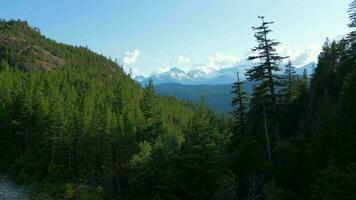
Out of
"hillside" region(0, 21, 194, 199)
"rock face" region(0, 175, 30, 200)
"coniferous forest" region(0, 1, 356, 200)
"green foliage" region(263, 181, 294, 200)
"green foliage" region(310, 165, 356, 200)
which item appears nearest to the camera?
"green foliage" region(310, 165, 356, 200)

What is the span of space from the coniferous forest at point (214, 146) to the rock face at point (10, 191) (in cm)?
159

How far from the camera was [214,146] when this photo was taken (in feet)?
136

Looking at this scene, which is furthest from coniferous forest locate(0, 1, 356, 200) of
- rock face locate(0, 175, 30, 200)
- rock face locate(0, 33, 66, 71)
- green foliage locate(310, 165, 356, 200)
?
rock face locate(0, 33, 66, 71)

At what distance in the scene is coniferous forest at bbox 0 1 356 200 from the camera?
3328 centimetres

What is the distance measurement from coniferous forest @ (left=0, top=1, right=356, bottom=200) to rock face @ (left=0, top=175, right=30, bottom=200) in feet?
5.20

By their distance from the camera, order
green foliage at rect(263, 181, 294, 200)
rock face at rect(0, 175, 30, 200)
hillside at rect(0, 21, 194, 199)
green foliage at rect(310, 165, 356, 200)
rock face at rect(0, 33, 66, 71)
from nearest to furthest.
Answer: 1. green foliage at rect(310, 165, 356, 200)
2. green foliage at rect(263, 181, 294, 200)
3. hillside at rect(0, 21, 194, 199)
4. rock face at rect(0, 175, 30, 200)
5. rock face at rect(0, 33, 66, 71)

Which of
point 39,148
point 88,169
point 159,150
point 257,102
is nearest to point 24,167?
point 39,148

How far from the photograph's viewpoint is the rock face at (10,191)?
59.0m

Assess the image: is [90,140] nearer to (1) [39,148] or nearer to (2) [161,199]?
(1) [39,148]

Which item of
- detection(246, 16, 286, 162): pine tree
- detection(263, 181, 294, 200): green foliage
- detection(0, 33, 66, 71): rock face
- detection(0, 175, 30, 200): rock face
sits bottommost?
detection(0, 175, 30, 200): rock face

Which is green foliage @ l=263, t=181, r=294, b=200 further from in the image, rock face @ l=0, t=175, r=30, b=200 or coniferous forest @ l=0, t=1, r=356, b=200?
rock face @ l=0, t=175, r=30, b=200

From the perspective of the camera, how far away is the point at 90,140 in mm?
62500

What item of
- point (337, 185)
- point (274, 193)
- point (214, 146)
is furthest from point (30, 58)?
point (337, 185)

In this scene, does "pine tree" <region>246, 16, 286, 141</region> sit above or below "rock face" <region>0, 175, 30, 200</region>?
above
